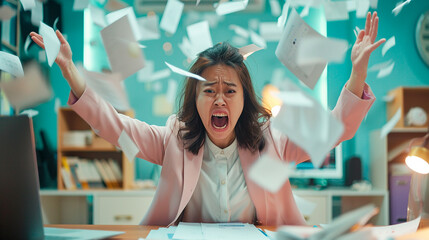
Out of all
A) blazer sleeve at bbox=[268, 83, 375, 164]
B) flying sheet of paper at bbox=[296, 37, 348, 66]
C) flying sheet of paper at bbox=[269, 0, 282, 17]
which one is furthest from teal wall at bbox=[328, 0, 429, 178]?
flying sheet of paper at bbox=[296, 37, 348, 66]

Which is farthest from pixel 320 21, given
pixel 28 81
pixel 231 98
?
pixel 28 81

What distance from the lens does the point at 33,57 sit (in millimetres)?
3172

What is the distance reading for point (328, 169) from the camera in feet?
10.1

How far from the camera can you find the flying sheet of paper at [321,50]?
717mm

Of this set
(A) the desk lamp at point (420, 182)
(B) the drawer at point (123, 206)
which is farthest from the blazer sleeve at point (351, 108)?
(B) the drawer at point (123, 206)

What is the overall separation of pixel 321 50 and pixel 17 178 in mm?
642

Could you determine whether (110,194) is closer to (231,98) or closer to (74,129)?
(74,129)

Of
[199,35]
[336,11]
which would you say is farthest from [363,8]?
[199,35]

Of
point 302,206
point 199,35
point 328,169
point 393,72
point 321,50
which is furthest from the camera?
point 393,72

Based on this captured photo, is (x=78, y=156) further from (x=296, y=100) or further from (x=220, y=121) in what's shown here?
(x=296, y=100)

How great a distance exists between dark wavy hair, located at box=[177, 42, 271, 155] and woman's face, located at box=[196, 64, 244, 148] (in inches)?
1.5

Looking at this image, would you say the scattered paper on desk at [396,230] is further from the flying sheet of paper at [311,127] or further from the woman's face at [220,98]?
the woman's face at [220,98]

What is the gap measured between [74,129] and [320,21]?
8.13ft

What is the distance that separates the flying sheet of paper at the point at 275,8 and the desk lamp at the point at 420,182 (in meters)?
2.43
